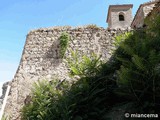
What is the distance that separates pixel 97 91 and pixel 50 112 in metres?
1.27

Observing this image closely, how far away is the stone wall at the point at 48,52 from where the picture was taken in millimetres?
8211

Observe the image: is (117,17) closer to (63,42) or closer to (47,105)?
(63,42)

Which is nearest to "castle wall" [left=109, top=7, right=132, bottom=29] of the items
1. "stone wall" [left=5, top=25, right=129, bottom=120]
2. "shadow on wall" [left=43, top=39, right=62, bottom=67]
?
"stone wall" [left=5, top=25, right=129, bottom=120]

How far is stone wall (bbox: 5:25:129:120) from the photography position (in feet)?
26.9

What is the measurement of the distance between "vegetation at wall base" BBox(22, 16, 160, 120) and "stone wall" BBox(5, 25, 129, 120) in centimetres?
139

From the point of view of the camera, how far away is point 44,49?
9.10m

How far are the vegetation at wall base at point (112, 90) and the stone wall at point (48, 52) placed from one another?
4.56 feet

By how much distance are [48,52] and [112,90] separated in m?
3.97

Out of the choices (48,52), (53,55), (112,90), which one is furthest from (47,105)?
(48,52)

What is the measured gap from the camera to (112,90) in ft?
19.1

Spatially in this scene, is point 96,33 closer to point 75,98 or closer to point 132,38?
point 132,38

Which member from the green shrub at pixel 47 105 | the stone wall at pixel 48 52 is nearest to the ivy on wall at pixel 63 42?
the stone wall at pixel 48 52

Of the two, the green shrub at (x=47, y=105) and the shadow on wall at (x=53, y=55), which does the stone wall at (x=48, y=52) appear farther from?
the green shrub at (x=47, y=105)

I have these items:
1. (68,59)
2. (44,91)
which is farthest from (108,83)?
(68,59)
